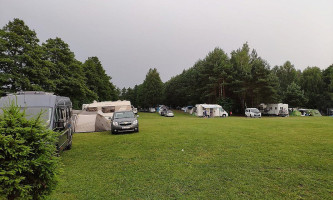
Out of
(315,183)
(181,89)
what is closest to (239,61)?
(181,89)

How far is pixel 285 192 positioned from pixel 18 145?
4.83 m

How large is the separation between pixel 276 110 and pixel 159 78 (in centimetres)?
3842

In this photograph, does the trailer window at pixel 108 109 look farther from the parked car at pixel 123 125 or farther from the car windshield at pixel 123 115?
the parked car at pixel 123 125

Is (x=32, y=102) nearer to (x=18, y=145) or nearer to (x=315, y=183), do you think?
(x=18, y=145)

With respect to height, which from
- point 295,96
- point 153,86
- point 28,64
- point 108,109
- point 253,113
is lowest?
point 253,113

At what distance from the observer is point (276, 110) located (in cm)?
4300

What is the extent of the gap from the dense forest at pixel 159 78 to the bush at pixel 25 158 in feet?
72.7

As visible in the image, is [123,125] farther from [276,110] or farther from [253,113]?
[276,110]

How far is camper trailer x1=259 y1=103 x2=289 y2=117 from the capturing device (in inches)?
1658

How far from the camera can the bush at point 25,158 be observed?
2.57m

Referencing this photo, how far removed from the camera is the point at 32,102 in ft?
24.9

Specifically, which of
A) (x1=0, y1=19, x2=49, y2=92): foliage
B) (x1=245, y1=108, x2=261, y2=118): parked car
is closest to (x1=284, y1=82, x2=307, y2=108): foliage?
(x1=245, y1=108, x2=261, y2=118): parked car

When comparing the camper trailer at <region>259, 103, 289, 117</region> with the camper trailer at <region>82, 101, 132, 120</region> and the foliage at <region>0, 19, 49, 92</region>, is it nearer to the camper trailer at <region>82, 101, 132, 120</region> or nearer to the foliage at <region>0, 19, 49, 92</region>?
the camper trailer at <region>82, 101, 132, 120</region>

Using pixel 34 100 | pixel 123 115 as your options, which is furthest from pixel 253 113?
pixel 34 100
